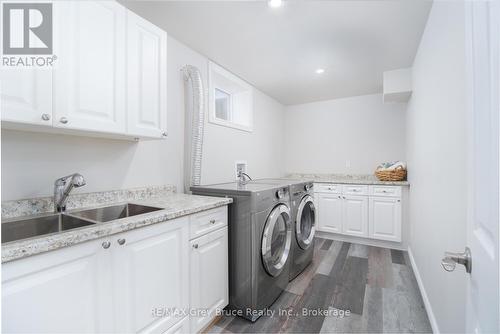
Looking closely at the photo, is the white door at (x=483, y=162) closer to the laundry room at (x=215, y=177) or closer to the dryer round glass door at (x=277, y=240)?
the laundry room at (x=215, y=177)

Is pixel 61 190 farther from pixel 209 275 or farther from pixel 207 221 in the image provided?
pixel 209 275

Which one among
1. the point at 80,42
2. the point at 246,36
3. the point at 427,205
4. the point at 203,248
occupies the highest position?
the point at 246,36

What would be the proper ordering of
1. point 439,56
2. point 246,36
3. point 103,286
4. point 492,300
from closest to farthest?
point 492,300 < point 103,286 < point 439,56 < point 246,36

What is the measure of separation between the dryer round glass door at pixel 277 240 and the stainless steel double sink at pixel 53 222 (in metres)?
0.88

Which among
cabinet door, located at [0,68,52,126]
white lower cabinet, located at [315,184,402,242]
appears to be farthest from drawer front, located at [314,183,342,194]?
cabinet door, located at [0,68,52,126]

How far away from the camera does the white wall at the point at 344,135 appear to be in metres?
3.46

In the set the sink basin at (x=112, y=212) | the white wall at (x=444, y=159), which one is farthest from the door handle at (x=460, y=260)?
the sink basin at (x=112, y=212)

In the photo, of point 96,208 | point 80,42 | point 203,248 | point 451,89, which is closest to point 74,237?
point 96,208

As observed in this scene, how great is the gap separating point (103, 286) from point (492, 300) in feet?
4.25

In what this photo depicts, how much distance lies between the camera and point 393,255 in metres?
2.86

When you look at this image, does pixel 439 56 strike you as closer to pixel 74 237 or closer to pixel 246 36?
pixel 246 36

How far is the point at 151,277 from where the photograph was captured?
116cm

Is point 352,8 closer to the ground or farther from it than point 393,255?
farther from it

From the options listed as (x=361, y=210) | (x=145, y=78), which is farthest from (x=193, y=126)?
(x=361, y=210)
